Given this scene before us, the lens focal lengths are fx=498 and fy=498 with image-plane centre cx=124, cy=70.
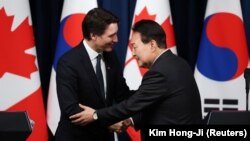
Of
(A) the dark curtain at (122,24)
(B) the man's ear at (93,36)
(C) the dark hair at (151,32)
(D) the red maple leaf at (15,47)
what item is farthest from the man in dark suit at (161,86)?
(A) the dark curtain at (122,24)

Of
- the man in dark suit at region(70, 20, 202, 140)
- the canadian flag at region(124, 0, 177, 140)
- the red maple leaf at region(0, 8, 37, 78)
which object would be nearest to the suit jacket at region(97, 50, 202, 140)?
the man in dark suit at region(70, 20, 202, 140)

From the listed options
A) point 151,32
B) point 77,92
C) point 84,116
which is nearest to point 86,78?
point 77,92

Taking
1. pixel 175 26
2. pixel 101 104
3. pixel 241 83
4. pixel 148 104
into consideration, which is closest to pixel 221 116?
pixel 148 104

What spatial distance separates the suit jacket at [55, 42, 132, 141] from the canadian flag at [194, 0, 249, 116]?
1.14 meters

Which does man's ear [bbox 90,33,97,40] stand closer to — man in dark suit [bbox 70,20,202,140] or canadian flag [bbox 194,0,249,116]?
man in dark suit [bbox 70,20,202,140]

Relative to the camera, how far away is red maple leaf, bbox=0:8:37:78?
3660 mm

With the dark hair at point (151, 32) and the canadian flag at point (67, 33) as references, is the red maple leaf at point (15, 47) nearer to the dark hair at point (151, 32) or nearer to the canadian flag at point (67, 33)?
the canadian flag at point (67, 33)

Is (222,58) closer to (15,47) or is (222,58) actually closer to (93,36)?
(93,36)

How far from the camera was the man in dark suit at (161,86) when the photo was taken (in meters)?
2.45

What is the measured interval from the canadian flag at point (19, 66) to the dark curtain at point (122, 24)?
0.96ft

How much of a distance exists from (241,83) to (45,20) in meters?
1.64

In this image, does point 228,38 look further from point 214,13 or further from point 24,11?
point 24,11

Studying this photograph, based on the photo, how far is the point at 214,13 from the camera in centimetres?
386

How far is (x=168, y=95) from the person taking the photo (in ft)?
8.05
